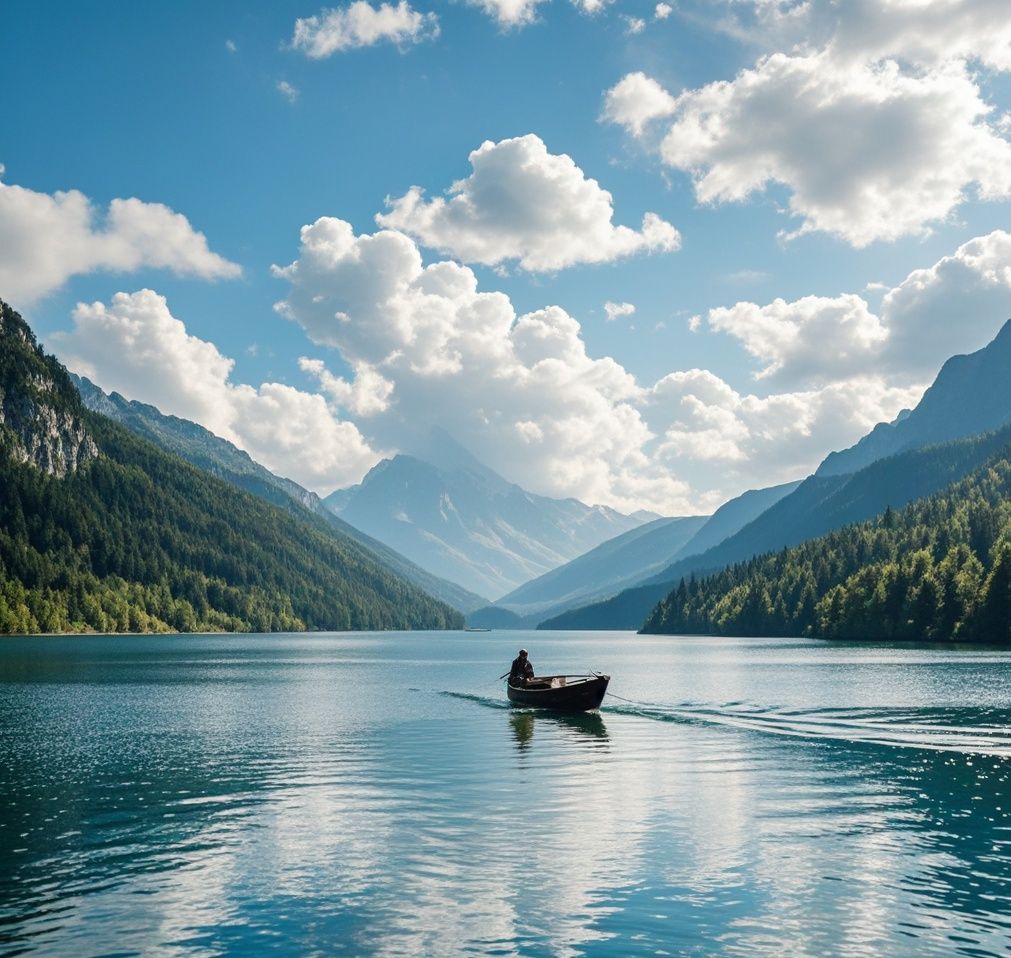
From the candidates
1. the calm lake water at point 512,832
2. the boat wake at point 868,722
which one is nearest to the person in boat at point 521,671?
the calm lake water at point 512,832

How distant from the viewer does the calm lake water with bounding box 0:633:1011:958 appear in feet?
75.5

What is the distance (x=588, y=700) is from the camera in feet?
250

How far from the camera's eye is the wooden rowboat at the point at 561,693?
7512 cm

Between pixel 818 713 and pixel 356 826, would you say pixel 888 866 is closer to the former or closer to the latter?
pixel 356 826

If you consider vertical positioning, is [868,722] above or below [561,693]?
below

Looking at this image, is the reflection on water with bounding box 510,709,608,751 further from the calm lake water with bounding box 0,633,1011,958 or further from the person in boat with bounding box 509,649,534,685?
the person in boat with bounding box 509,649,534,685

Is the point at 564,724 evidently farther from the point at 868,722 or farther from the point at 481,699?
the point at 481,699

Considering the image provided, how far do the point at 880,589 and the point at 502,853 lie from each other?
187 metres

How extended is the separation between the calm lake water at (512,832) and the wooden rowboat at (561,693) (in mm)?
2043

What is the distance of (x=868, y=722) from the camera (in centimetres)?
6662

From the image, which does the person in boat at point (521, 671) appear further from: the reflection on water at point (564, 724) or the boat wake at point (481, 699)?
the boat wake at point (481, 699)

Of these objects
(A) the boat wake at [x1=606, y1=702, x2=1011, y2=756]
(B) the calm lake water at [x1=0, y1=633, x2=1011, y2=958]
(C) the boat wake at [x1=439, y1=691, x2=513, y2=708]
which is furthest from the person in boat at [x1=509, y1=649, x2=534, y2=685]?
(A) the boat wake at [x1=606, y1=702, x2=1011, y2=756]

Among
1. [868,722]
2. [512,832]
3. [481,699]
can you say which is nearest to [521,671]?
[481,699]

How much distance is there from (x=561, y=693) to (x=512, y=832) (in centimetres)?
4361
